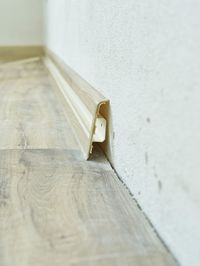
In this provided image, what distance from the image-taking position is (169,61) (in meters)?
0.52

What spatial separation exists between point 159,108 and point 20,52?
3.12 meters

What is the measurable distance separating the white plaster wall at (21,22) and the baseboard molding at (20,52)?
0.04 metres

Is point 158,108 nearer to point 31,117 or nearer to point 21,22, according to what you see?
point 31,117

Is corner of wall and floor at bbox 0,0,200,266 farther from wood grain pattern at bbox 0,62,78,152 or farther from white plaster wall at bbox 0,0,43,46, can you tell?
white plaster wall at bbox 0,0,43,46

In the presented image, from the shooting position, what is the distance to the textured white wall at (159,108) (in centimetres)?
46

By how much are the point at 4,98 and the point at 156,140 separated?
1.13 meters

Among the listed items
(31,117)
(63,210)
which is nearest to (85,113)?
(31,117)

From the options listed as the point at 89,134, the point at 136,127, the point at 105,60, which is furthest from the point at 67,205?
the point at 105,60

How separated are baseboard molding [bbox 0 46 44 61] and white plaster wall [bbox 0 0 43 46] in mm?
37

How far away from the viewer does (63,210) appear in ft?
2.04

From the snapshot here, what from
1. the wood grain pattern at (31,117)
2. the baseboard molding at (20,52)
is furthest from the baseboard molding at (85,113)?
the baseboard molding at (20,52)

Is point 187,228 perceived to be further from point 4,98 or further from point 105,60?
point 4,98

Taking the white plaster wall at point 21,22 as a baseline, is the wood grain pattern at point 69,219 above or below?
below

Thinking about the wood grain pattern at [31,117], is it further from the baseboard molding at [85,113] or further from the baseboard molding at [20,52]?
the baseboard molding at [20,52]
